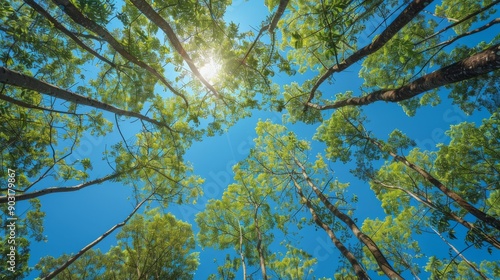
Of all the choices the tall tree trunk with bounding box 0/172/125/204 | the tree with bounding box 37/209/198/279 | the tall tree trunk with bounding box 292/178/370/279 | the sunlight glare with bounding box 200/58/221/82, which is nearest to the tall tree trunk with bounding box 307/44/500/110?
the tall tree trunk with bounding box 292/178/370/279

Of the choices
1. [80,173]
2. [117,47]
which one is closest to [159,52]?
[117,47]

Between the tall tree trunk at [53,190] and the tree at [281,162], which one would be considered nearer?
the tall tree trunk at [53,190]

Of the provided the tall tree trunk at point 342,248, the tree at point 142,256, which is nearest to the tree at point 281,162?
the tall tree trunk at point 342,248

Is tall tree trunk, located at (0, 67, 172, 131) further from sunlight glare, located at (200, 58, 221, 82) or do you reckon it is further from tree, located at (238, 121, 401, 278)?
tree, located at (238, 121, 401, 278)

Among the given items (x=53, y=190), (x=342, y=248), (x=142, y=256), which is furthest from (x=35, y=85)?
(x=142, y=256)

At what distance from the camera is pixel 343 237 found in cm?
827

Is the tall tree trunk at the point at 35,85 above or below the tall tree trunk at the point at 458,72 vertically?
above

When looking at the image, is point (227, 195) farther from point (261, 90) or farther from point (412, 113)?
point (412, 113)

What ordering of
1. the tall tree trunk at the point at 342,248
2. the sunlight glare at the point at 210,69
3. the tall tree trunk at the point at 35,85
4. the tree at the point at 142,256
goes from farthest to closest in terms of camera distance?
the tree at the point at 142,256
the sunlight glare at the point at 210,69
the tall tree trunk at the point at 342,248
the tall tree trunk at the point at 35,85

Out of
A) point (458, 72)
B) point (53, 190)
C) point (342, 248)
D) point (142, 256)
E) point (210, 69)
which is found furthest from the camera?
point (142, 256)

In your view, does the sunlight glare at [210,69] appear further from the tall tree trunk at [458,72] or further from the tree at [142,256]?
the tree at [142,256]

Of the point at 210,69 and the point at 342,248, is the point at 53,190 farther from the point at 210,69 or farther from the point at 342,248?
the point at 342,248

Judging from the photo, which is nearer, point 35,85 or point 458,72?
point 458,72

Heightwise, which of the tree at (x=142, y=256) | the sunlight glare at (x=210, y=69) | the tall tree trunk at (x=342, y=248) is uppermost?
the sunlight glare at (x=210, y=69)
